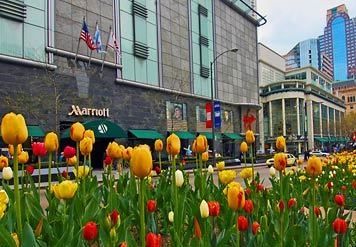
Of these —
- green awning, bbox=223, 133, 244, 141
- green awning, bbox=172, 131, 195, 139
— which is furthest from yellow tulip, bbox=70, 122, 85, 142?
green awning, bbox=223, 133, 244, 141

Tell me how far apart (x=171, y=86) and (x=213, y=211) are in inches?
1559

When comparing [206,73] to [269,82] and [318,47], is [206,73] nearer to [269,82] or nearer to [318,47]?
[269,82]

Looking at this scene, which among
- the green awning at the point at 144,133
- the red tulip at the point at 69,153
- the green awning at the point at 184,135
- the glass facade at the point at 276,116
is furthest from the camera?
the glass facade at the point at 276,116

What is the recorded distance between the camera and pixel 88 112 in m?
31.3

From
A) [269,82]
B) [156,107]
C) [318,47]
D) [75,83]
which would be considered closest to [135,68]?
[156,107]

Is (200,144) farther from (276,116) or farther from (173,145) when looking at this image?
(276,116)

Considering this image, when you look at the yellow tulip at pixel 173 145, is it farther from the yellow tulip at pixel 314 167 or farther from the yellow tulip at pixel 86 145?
the yellow tulip at pixel 86 145

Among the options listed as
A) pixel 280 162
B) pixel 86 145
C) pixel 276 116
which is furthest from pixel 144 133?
pixel 276 116

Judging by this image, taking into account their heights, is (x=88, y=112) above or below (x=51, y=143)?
above

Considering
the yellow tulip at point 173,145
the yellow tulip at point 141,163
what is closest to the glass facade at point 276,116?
the yellow tulip at point 173,145

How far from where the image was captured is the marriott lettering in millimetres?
30188

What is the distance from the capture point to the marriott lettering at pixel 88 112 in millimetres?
30188

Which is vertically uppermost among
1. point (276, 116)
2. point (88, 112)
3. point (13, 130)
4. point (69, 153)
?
point (276, 116)

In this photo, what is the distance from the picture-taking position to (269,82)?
315 ft
